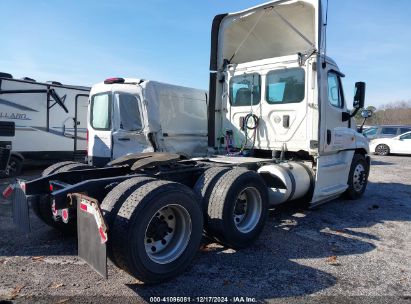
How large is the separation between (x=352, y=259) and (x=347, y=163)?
3.31 metres

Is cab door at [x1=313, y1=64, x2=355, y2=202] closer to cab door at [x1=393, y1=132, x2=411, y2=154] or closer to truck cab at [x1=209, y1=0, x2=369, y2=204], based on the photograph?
truck cab at [x1=209, y1=0, x2=369, y2=204]

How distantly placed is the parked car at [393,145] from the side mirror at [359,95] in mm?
14656

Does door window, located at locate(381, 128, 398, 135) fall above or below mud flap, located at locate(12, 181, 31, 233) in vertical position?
above

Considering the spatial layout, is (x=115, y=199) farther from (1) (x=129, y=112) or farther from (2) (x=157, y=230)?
(1) (x=129, y=112)

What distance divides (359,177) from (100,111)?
587 cm

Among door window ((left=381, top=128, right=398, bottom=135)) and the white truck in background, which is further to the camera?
door window ((left=381, top=128, right=398, bottom=135))

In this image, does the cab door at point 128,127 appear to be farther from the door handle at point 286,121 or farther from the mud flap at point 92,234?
the mud flap at point 92,234

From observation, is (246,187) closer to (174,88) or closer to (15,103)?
(174,88)

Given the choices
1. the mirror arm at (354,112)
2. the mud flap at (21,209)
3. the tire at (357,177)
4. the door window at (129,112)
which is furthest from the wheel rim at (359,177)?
the mud flap at (21,209)

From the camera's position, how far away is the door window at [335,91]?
22.7ft

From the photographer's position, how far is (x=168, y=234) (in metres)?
3.97

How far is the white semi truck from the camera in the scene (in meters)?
3.55

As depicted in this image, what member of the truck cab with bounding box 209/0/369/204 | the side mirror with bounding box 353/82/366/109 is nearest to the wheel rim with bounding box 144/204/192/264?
the truck cab with bounding box 209/0/369/204

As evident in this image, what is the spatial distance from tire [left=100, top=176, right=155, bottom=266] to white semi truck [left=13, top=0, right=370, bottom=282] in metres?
0.01
